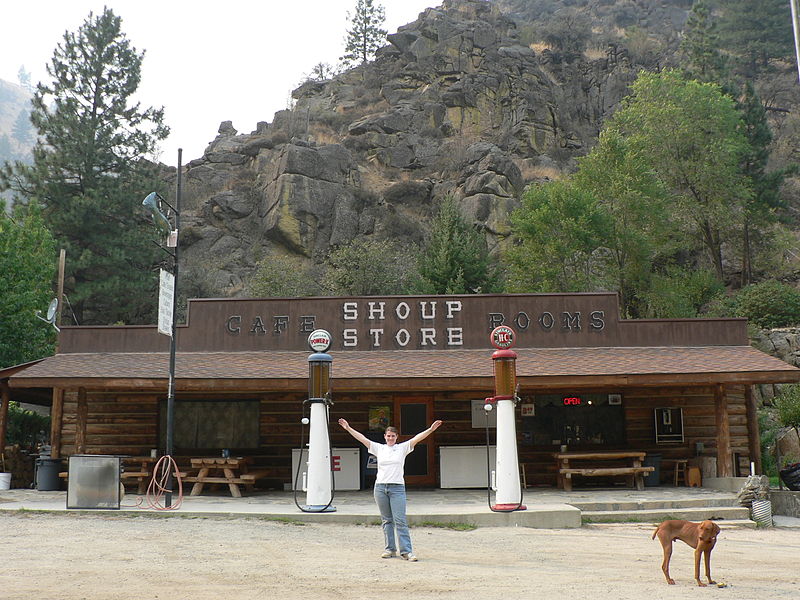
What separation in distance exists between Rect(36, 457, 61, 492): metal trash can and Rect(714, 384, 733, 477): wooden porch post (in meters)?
13.1

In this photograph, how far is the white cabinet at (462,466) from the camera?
16.0 metres

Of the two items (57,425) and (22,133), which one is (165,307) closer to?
(57,425)

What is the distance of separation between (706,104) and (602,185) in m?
7.09

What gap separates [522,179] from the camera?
44531mm

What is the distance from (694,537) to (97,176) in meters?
35.4

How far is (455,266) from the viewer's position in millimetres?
28219

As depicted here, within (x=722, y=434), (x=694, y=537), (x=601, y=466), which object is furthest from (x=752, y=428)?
(x=694, y=537)

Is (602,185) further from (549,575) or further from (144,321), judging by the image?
(549,575)

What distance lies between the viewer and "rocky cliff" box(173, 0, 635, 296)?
41.3 metres

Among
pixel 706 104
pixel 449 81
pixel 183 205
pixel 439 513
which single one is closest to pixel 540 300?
pixel 439 513

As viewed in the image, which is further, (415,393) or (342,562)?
(415,393)

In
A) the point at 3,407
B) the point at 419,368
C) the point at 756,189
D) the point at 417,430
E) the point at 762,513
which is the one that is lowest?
the point at 762,513

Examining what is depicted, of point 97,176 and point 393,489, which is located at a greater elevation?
point 97,176

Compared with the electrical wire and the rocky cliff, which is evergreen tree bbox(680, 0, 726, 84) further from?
the electrical wire
